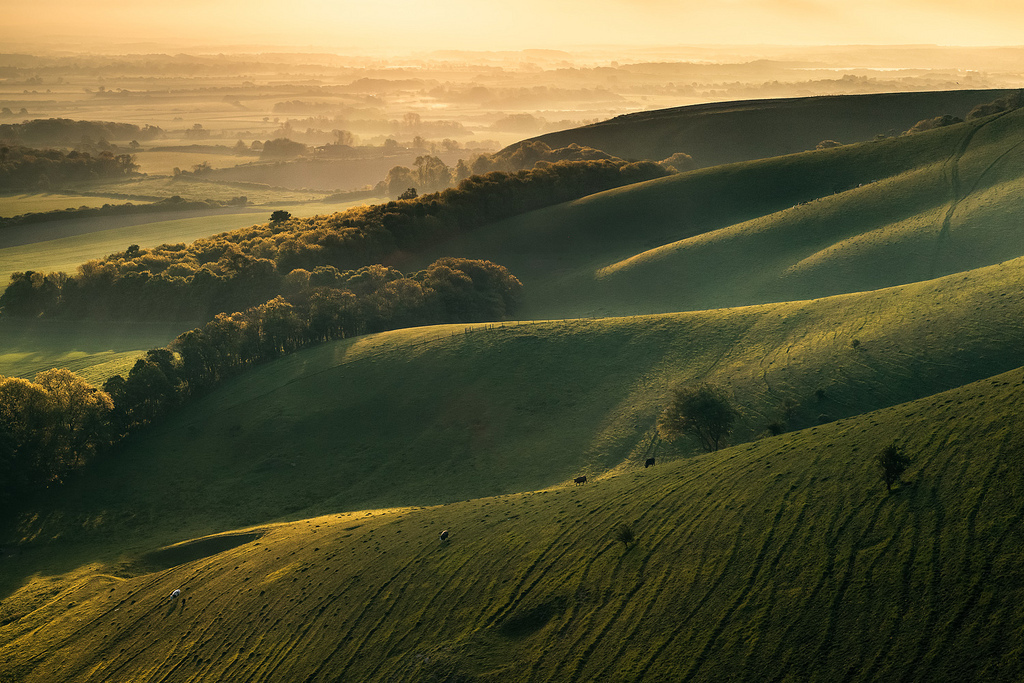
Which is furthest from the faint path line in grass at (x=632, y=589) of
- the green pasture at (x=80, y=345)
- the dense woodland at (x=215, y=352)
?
the green pasture at (x=80, y=345)

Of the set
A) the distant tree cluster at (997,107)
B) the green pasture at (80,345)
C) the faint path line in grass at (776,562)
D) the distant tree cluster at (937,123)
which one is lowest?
the green pasture at (80,345)

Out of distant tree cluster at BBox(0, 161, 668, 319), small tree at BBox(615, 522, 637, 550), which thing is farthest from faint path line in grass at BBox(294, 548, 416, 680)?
distant tree cluster at BBox(0, 161, 668, 319)

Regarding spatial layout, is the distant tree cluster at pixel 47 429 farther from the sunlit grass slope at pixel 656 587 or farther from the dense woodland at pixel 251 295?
the sunlit grass slope at pixel 656 587

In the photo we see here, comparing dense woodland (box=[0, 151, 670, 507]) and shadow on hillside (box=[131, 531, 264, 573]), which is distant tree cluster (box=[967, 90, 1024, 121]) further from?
shadow on hillside (box=[131, 531, 264, 573])

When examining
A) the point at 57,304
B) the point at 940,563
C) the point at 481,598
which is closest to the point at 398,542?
the point at 481,598

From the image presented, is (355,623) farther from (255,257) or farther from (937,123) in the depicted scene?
(937,123)

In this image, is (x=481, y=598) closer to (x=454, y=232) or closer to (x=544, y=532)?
(x=544, y=532)

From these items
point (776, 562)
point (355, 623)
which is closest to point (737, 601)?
point (776, 562)
